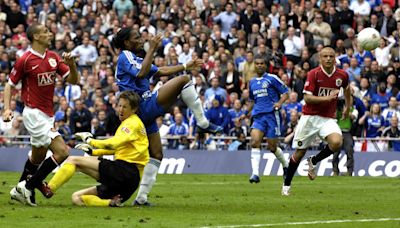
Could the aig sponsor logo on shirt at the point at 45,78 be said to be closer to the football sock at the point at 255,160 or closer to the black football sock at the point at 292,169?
the black football sock at the point at 292,169

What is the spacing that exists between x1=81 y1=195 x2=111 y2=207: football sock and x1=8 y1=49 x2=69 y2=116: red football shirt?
1434mm

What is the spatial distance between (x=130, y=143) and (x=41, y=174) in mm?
1346

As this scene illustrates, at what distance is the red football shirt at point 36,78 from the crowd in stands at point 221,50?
1428 centimetres

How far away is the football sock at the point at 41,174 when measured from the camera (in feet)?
51.4

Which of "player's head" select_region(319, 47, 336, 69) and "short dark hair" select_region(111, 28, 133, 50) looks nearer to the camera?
"short dark hair" select_region(111, 28, 133, 50)

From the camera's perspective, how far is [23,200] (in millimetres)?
16000

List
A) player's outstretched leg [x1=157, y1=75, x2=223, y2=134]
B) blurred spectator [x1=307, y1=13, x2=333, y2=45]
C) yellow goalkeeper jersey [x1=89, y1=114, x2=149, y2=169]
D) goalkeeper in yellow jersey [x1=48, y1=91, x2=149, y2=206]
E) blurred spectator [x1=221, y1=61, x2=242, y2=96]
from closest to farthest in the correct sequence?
yellow goalkeeper jersey [x1=89, y1=114, x2=149, y2=169] → goalkeeper in yellow jersey [x1=48, y1=91, x2=149, y2=206] → player's outstretched leg [x1=157, y1=75, x2=223, y2=134] → blurred spectator [x1=307, y1=13, x2=333, y2=45] → blurred spectator [x1=221, y1=61, x2=242, y2=96]

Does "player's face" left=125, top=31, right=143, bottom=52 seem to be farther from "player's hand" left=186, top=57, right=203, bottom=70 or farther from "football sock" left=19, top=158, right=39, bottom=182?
"football sock" left=19, top=158, right=39, bottom=182

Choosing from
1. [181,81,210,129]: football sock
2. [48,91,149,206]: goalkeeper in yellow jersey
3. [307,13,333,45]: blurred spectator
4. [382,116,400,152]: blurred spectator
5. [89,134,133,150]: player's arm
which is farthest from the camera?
[307,13,333,45]: blurred spectator

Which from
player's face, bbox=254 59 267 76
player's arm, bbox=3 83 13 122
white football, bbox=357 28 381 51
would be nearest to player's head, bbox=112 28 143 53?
player's arm, bbox=3 83 13 122

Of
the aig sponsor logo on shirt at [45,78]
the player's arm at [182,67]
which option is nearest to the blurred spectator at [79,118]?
the aig sponsor logo on shirt at [45,78]

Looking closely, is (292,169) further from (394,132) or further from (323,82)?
(394,132)

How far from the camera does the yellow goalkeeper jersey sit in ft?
50.4

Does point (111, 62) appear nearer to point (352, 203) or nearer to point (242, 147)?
point (242, 147)
